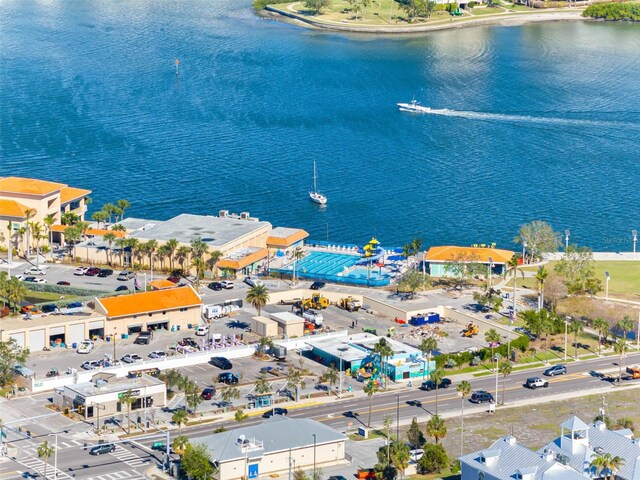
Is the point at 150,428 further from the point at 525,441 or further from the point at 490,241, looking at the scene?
the point at 490,241

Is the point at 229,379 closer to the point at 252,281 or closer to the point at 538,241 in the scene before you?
the point at 252,281

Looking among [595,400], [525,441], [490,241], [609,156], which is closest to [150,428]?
[525,441]

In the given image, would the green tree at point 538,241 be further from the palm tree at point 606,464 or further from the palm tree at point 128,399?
the palm tree at point 606,464

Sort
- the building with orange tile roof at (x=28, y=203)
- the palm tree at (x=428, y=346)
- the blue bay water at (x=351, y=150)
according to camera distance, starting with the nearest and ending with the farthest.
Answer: the palm tree at (x=428, y=346) → the building with orange tile roof at (x=28, y=203) → the blue bay water at (x=351, y=150)

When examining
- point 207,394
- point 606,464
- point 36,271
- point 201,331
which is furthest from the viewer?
point 36,271

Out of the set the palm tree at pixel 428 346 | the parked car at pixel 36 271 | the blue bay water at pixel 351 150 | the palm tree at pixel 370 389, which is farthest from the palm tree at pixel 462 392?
the blue bay water at pixel 351 150

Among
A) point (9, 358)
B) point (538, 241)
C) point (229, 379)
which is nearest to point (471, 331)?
point (538, 241)
